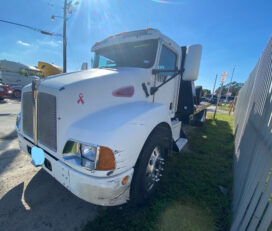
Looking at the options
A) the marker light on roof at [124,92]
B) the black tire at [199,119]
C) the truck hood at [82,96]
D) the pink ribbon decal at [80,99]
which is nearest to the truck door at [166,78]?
the marker light on roof at [124,92]

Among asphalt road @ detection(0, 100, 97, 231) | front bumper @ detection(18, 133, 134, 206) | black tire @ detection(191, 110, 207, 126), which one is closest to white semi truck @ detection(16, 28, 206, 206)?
front bumper @ detection(18, 133, 134, 206)

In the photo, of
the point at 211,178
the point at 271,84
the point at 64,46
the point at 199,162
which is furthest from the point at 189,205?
the point at 64,46

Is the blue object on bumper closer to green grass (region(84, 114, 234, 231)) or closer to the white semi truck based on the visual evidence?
the white semi truck

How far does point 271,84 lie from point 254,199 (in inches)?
62.1

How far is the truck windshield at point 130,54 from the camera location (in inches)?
101

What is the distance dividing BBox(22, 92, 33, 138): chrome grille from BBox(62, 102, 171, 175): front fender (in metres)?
0.94

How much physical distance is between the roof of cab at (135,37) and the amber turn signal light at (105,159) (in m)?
2.22

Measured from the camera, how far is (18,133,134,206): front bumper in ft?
4.61

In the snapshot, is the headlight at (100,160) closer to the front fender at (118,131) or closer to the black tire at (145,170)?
the front fender at (118,131)

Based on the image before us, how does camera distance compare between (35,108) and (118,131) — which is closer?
(118,131)

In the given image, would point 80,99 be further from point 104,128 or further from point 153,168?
point 153,168

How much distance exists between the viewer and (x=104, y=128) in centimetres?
150

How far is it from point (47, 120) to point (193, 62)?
274cm

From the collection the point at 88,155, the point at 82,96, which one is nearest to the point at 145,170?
the point at 88,155
